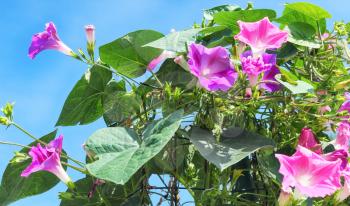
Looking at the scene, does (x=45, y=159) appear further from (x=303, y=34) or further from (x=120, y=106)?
(x=303, y=34)

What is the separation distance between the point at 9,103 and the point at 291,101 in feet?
2.19

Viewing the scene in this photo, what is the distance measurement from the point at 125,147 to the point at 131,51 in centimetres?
32

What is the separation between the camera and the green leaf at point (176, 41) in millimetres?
1480

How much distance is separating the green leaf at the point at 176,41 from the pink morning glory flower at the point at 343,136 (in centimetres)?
40

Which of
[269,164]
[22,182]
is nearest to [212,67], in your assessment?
[269,164]

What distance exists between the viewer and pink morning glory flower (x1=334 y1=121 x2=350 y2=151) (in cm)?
152

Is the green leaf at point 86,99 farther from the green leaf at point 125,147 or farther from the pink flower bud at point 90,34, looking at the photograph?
the green leaf at point 125,147

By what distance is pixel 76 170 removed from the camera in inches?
58.5

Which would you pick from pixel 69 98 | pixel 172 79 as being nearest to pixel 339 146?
pixel 172 79

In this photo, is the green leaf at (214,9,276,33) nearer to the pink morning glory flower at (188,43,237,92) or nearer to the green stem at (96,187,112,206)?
the pink morning glory flower at (188,43,237,92)

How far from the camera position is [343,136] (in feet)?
4.98

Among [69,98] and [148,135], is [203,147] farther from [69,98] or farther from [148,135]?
[69,98]

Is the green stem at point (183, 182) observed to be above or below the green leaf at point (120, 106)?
below

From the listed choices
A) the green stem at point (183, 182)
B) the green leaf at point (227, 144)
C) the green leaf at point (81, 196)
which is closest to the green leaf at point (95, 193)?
the green leaf at point (81, 196)
